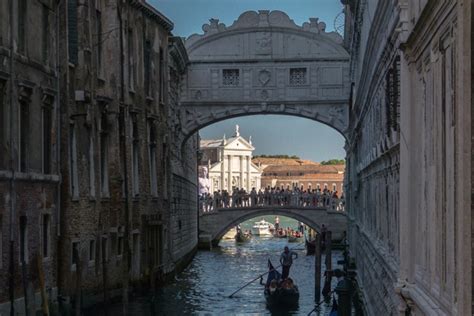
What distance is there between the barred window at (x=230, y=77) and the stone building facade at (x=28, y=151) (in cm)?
1196

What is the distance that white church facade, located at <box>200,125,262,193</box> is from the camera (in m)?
69.6

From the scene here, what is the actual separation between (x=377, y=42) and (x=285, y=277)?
880 cm

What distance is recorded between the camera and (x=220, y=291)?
753 inches

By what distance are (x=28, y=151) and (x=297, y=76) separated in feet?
44.7

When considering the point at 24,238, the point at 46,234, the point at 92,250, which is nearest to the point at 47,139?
the point at 46,234

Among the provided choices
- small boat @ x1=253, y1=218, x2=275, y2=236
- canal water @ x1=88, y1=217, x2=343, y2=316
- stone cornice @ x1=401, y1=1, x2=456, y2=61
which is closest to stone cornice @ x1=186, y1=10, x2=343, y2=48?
canal water @ x1=88, y1=217, x2=343, y2=316

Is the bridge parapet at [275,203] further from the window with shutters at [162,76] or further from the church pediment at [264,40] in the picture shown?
the window with shutters at [162,76]

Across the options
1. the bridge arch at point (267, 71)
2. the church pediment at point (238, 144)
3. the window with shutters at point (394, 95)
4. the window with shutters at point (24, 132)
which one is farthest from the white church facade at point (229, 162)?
the window with shutters at point (394, 95)

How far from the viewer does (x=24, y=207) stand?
10445mm

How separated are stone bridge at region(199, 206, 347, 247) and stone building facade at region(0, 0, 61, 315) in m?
20.6

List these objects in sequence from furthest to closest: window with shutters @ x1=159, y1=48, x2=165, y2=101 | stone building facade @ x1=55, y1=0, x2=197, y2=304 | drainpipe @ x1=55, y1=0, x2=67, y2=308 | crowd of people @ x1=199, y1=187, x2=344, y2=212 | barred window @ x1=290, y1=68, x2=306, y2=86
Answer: crowd of people @ x1=199, y1=187, x2=344, y2=212 < barred window @ x1=290, y1=68, x2=306, y2=86 < window with shutters @ x1=159, y1=48, x2=165, y2=101 < stone building facade @ x1=55, y1=0, x2=197, y2=304 < drainpipe @ x1=55, y1=0, x2=67, y2=308

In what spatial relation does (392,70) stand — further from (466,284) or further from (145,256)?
(145,256)

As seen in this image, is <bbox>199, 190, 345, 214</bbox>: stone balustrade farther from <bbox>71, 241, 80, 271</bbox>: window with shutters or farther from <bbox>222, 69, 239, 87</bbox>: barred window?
<bbox>71, 241, 80, 271</bbox>: window with shutters

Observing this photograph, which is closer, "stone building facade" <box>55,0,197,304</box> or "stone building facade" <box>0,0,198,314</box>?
"stone building facade" <box>0,0,198,314</box>
